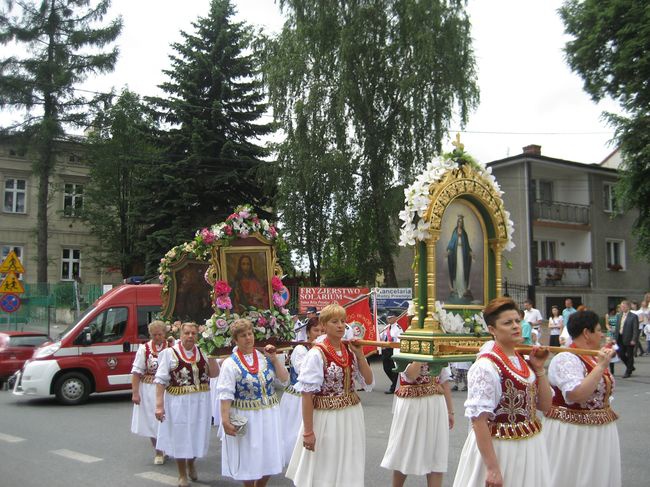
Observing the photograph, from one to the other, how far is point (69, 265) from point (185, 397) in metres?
35.3

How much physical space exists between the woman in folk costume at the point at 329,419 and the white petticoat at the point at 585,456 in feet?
5.35

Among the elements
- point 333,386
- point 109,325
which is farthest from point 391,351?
point 333,386

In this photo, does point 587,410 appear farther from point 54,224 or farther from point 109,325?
point 54,224

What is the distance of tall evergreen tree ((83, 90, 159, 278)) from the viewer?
3328 cm

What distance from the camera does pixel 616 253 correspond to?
118 ft

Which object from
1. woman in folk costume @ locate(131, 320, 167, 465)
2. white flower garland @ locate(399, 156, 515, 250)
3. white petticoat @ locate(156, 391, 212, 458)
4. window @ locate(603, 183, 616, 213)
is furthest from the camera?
window @ locate(603, 183, 616, 213)

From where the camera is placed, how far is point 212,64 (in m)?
28.2

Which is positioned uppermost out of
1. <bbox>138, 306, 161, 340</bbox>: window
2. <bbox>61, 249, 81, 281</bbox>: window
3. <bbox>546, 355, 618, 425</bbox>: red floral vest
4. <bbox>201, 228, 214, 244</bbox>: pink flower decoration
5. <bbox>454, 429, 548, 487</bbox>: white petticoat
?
<bbox>61, 249, 81, 281</bbox>: window

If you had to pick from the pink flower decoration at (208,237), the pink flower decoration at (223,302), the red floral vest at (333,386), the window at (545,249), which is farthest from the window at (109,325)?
the window at (545,249)

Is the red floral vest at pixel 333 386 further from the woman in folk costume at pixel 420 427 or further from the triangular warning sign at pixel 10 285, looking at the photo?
the triangular warning sign at pixel 10 285

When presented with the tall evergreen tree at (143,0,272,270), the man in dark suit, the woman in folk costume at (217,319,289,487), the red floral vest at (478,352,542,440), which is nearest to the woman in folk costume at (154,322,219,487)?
the woman in folk costume at (217,319,289,487)

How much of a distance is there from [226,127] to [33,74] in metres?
10.0

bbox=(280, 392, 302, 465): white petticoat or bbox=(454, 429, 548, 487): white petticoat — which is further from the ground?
bbox=(454, 429, 548, 487): white petticoat

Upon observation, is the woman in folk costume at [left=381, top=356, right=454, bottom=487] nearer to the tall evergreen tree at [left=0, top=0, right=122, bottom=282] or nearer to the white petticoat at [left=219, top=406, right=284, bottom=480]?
the white petticoat at [left=219, top=406, right=284, bottom=480]
